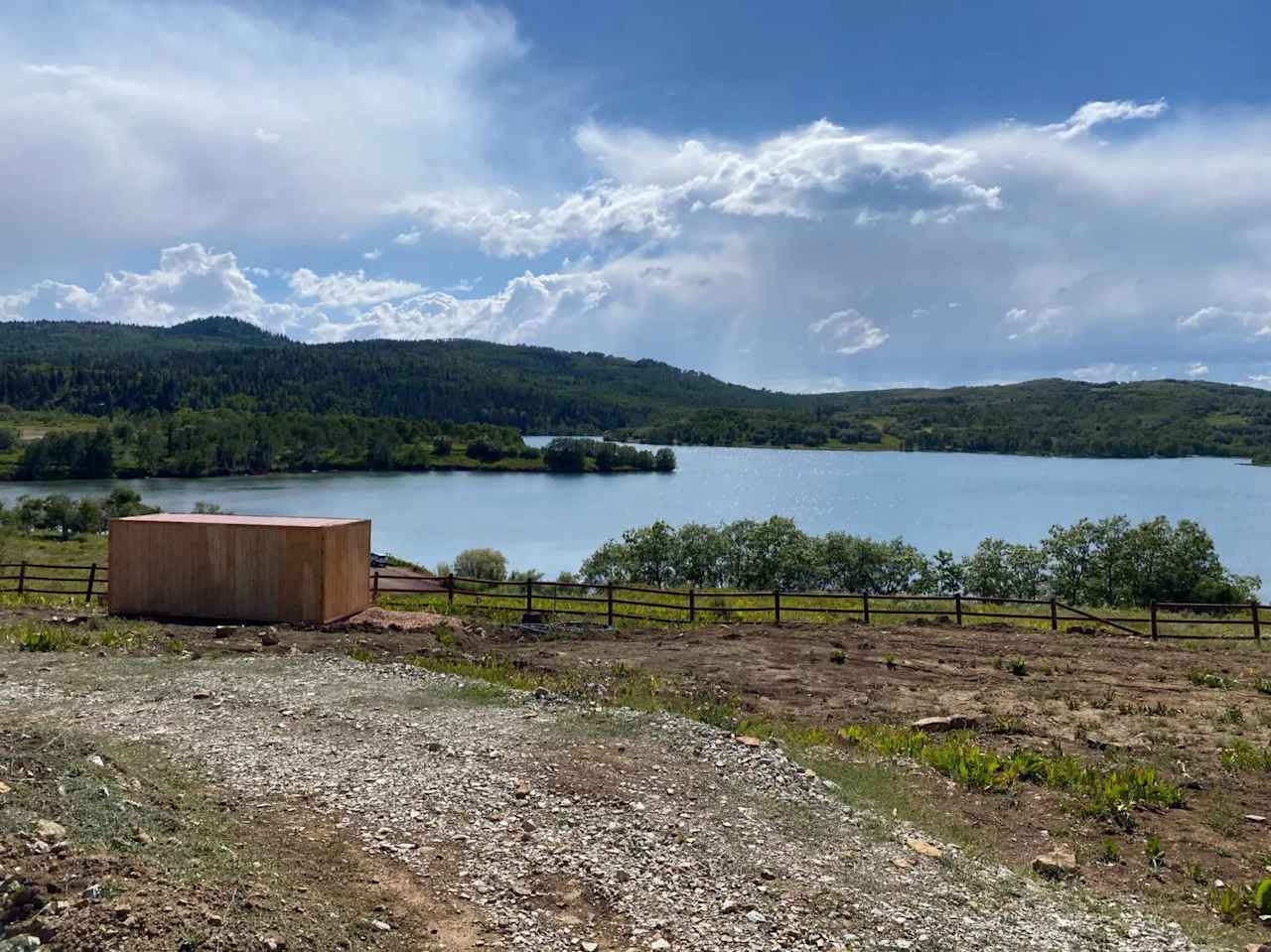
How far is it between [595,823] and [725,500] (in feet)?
313

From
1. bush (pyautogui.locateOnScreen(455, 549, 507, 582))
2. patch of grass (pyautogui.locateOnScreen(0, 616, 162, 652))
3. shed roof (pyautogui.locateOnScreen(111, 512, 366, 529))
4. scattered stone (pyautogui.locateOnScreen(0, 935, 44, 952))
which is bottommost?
bush (pyautogui.locateOnScreen(455, 549, 507, 582))

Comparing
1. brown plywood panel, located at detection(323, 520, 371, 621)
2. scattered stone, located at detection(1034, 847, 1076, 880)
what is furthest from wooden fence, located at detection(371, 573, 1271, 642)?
scattered stone, located at detection(1034, 847, 1076, 880)

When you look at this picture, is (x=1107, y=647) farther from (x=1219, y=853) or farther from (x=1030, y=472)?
(x=1030, y=472)

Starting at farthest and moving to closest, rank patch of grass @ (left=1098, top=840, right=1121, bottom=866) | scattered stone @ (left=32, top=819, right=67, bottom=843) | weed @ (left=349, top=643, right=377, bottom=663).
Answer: weed @ (left=349, top=643, right=377, bottom=663)
patch of grass @ (left=1098, top=840, right=1121, bottom=866)
scattered stone @ (left=32, top=819, right=67, bottom=843)

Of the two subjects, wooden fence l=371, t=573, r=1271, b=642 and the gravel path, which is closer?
the gravel path

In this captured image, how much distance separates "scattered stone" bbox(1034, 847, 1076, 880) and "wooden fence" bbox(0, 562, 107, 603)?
71.7ft

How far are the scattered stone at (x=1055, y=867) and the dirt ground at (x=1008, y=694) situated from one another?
12 centimetres

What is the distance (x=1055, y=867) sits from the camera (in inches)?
300

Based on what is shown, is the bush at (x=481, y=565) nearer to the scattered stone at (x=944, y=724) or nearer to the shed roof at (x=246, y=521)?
the shed roof at (x=246, y=521)

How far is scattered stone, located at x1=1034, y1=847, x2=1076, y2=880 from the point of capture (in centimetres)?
757

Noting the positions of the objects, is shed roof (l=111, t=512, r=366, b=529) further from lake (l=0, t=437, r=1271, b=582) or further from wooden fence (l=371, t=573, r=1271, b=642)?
lake (l=0, t=437, r=1271, b=582)

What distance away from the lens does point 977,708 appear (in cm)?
1300

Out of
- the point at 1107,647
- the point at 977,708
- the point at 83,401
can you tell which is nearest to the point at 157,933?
the point at 977,708

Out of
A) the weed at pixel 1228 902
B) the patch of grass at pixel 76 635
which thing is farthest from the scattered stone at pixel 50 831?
the patch of grass at pixel 76 635
